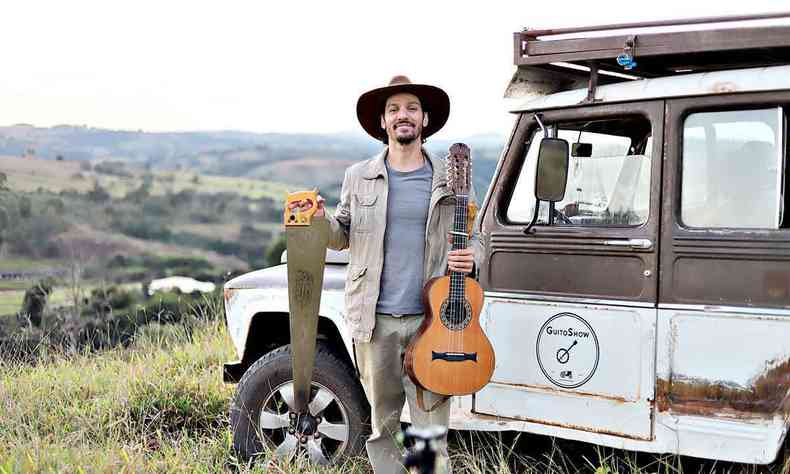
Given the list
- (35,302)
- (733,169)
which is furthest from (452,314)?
(35,302)

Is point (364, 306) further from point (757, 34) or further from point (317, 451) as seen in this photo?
point (757, 34)

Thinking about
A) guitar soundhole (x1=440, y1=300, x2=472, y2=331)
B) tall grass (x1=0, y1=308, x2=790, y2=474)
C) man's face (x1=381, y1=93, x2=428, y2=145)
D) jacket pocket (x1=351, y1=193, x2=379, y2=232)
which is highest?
man's face (x1=381, y1=93, x2=428, y2=145)

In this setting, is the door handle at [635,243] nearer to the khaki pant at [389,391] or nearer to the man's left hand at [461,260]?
the man's left hand at [461,260]

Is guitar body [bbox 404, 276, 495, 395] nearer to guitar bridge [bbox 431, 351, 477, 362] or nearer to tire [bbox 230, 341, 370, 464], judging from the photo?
guitar bridge [bbox 431, 351, 477, 362]

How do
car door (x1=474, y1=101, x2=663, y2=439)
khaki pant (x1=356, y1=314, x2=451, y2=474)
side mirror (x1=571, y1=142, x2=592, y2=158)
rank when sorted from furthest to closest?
side mirror (x1=571, y1=142, x2=592, y2=158), khaki pant (x1=356, y1=314, x2=451, y2=474), car door (x1=474, y1=101, x2=663, y2=439)

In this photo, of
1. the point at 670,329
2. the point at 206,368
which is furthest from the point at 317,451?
the point at 206,368

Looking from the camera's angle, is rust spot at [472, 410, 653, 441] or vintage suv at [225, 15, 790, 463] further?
rust spot at [472, 410, 653, 441]

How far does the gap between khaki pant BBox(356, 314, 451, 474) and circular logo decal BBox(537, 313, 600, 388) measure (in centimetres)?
53

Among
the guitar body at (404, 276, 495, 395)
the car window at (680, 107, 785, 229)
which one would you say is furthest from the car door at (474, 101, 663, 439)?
the guitar body at (404, 276, 495, 395)

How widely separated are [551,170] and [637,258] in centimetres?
57

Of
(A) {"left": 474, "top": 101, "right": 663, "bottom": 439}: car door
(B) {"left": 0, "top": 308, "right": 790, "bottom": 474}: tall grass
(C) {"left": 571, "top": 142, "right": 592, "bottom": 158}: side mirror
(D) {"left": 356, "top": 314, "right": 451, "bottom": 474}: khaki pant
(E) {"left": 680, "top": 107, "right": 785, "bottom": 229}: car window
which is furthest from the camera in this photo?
(B) {"left": 0, "top": 308, "right": 790, "bottom": 474}: tall grass

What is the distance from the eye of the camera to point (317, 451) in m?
4.92

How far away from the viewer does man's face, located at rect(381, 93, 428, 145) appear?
14.2 ft

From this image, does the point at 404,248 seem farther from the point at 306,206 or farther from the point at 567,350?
the point at 567,350
